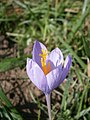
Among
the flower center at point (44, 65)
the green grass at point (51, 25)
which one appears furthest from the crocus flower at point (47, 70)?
the green grass at point (51, 25)

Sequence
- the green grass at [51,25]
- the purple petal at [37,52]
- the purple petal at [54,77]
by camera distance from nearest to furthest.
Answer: the purple petal at [54,77]
the purple petal at [37,52]
the green grass at [51,25]

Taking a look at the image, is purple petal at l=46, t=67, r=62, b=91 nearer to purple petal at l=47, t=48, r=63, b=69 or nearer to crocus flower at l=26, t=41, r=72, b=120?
crocus flower at l=26, t=41, r=72, b=120

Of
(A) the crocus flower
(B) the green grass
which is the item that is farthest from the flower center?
(B) the green grass

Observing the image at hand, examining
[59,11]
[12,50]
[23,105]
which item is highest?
[59,11]

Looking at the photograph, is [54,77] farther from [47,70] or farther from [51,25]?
[51,25]

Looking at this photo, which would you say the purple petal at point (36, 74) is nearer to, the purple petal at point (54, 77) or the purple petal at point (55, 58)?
the purple petal at point (54, 77)

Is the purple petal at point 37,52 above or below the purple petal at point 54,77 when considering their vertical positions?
above

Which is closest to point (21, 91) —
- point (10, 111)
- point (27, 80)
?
point (27, 80)

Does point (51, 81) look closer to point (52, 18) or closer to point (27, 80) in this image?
point (27, 80)
